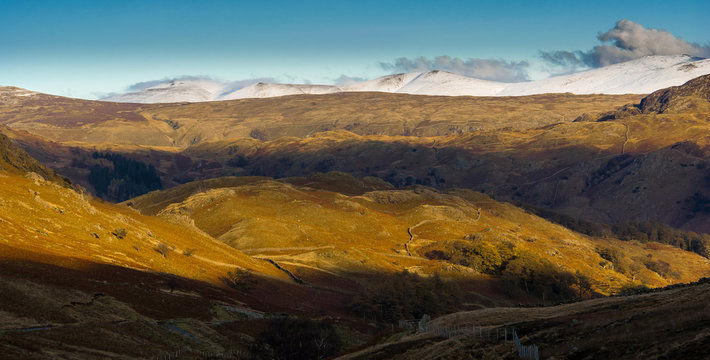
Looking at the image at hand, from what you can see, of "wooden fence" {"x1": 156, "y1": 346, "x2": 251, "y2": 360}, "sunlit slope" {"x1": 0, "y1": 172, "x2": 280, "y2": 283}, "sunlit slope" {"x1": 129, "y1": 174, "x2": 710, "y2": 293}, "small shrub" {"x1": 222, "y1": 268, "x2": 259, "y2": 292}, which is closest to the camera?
"wooden fence" {"x1": 156, "y1": 346, "x2": 251, "y2": 360}

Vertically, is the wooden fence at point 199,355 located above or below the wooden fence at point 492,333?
below

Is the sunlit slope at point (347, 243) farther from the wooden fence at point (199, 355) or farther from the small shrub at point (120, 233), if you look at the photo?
the wooden fence at point (199, 355)

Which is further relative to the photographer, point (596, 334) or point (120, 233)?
point (120, 233)

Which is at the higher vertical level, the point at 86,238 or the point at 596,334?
the point at 596,334

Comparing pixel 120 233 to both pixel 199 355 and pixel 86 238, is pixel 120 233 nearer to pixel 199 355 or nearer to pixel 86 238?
pixel 86 238

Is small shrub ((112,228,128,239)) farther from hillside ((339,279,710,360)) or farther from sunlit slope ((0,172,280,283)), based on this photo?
hillside ((339,279,710,360))

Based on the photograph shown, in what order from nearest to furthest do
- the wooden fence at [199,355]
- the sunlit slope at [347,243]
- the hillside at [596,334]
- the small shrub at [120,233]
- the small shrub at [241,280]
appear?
1. the hillside at [596,334]
2. the wooden fence at [199,355]
3. the small shrub at [120,233]
4. the small shrub at [241,280]
5. the sunlit slope at [347,243]

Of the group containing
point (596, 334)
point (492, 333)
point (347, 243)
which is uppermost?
point (596, 334)

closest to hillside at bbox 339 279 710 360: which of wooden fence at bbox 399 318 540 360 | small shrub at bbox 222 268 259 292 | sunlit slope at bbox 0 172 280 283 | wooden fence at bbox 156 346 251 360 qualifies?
wooden fence at bbox 399 318 540 360

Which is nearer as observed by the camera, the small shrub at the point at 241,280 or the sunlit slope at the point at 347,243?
the small shrub at the point at 241,280

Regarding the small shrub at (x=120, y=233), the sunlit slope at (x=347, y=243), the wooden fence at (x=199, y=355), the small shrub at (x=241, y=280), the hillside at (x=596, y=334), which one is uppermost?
the hillside at (x=596, y=334)

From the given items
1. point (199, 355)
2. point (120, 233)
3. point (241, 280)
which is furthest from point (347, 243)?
point (199, 355)

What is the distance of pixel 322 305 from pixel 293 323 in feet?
→ 108

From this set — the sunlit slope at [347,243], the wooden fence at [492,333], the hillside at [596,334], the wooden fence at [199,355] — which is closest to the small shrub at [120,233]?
the sunlit slope at [347,243]
